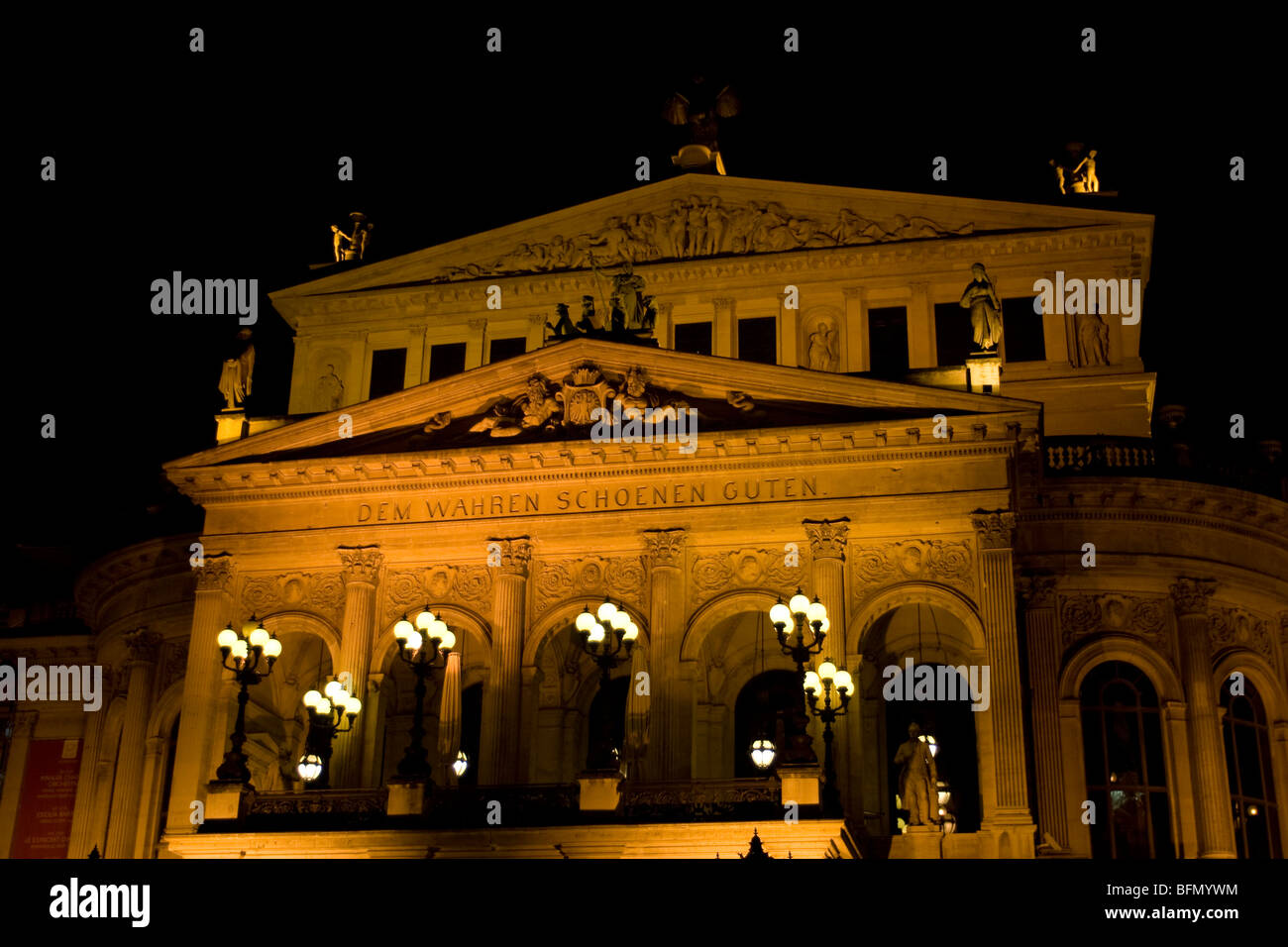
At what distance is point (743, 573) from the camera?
32.1 metres

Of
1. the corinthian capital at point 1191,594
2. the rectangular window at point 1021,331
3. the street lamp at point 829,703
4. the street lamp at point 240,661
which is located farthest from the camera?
the rectangular window at point 1021,331

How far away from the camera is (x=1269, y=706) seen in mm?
36938

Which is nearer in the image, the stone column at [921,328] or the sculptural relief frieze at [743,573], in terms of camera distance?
the sculptural relief frieze at [743,573]

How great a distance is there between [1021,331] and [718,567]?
1111cm

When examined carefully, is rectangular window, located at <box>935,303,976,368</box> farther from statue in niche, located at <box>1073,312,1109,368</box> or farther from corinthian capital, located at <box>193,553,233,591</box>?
corinthian capital, located at <box>193,553,233,591</box>

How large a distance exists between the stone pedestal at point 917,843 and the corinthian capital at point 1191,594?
32.7ft

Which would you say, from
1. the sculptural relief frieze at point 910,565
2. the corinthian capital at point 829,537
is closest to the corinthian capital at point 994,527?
the sculptural relief frieze at point 910,565

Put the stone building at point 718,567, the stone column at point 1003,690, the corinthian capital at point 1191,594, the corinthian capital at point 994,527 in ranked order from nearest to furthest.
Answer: the stone column at point 1003,690, the stone building at point 718,567, the corinthian capital at point 994,527, the corinthian capital at point 1191,594

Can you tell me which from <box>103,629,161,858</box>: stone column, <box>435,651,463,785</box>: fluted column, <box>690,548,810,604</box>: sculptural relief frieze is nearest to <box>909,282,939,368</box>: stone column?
<box>690,548,810,604</box>: sculptural relief frieze

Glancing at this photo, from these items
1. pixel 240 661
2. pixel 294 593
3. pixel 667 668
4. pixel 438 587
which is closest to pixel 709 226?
pixel 438 587

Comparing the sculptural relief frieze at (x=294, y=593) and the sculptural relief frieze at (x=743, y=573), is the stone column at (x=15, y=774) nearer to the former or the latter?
the sculptural relief frieze at (x=294, y=593)

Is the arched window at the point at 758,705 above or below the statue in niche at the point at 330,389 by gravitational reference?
below

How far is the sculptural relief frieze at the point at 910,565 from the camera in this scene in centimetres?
3133
